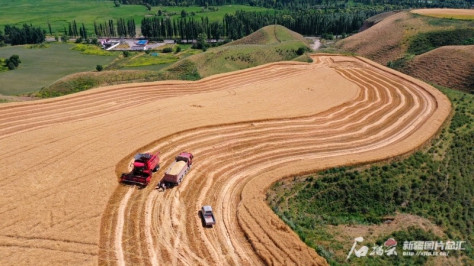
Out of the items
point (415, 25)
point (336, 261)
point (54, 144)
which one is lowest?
point (336, 261)

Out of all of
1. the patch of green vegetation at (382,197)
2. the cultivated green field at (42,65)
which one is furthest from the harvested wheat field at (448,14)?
the cultivated green field at (42,65)

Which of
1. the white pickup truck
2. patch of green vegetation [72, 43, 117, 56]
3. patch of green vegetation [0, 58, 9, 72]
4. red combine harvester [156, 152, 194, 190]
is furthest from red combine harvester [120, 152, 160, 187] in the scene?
patch of green vegetation [72, 43, 117, 56]

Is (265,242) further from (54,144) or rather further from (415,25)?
(415,25)

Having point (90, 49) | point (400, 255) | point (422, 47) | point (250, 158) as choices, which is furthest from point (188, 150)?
point (90, 49)

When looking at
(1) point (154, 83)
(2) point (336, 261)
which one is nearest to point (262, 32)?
(1) point (154, 83)

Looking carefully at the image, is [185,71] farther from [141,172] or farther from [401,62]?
[401,62]

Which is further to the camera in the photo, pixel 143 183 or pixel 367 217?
pixel 367 217
